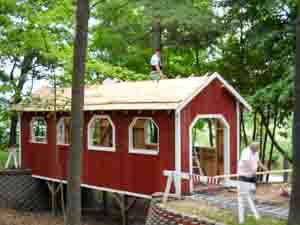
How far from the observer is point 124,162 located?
12.9 metres

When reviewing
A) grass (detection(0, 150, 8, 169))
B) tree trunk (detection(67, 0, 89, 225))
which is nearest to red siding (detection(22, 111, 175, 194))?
tree trunk (detection(67, 0, 89, 225))

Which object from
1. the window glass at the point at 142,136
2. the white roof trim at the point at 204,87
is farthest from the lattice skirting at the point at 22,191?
the white roof trim at the point at 204,87

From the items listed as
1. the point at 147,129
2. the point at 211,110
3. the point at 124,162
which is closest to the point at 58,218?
the point at 147,129

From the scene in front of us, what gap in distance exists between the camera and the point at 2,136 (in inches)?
890

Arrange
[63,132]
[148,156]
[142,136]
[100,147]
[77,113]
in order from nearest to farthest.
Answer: [77,113] < [148,156] < [100,147] < [142,136] < [63,132]

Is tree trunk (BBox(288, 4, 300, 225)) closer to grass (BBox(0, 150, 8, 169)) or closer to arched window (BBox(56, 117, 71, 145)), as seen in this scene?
arched window (BBox(56, 117, 71, 145))

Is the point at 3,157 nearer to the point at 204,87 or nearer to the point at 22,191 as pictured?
the point at 22,191

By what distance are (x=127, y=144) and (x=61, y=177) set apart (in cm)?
396

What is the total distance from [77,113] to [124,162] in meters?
4.50

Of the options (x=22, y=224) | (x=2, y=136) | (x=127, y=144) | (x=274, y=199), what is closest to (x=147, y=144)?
(x=127, y=144)

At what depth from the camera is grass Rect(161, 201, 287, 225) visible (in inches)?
324

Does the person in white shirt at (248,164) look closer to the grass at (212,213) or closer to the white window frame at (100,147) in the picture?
the grass at (212,213)

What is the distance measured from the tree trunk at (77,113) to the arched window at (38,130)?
8517 mm

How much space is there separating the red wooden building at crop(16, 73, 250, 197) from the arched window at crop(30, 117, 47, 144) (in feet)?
3.80
